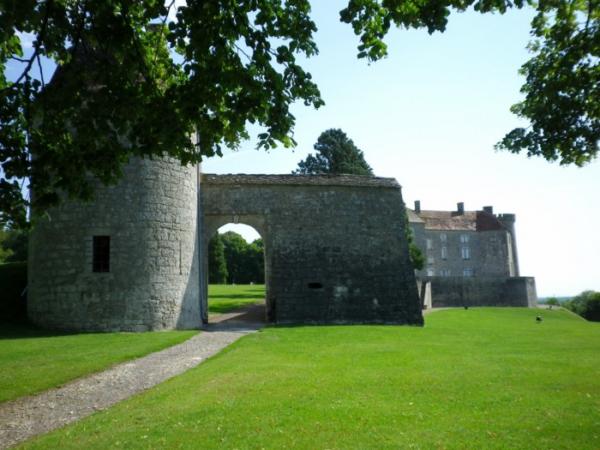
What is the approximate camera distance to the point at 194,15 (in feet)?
20.9

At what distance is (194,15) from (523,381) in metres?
7.79

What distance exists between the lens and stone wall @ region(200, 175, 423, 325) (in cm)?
1980

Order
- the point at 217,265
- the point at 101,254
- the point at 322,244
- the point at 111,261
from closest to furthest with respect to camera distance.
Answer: the point at 111,261 < the point at 101,254 < the point at 322,244 < the point at 217,265

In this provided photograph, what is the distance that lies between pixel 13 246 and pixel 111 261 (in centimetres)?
3096

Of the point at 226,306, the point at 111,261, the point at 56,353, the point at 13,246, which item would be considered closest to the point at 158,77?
the point at 56,353

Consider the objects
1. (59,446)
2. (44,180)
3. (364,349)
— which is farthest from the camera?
(364,349)

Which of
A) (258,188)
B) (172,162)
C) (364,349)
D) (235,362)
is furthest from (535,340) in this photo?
(172,162)

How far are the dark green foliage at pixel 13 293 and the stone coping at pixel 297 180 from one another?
773 centimetres

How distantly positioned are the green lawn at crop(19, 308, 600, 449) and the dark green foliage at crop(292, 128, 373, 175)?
32188 millimetres

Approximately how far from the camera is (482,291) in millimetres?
42625

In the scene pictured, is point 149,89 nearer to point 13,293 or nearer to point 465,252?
point 13,293

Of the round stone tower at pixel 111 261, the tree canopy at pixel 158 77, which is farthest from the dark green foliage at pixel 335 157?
the tree canopy at pixel 158 77

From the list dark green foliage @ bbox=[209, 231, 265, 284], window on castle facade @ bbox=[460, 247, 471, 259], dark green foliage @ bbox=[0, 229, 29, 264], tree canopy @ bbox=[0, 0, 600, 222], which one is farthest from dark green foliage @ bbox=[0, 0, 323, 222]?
window on castle facade @ bbox=[460, 247, 471, 259]

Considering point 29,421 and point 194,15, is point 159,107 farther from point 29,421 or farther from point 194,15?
point 29,421
